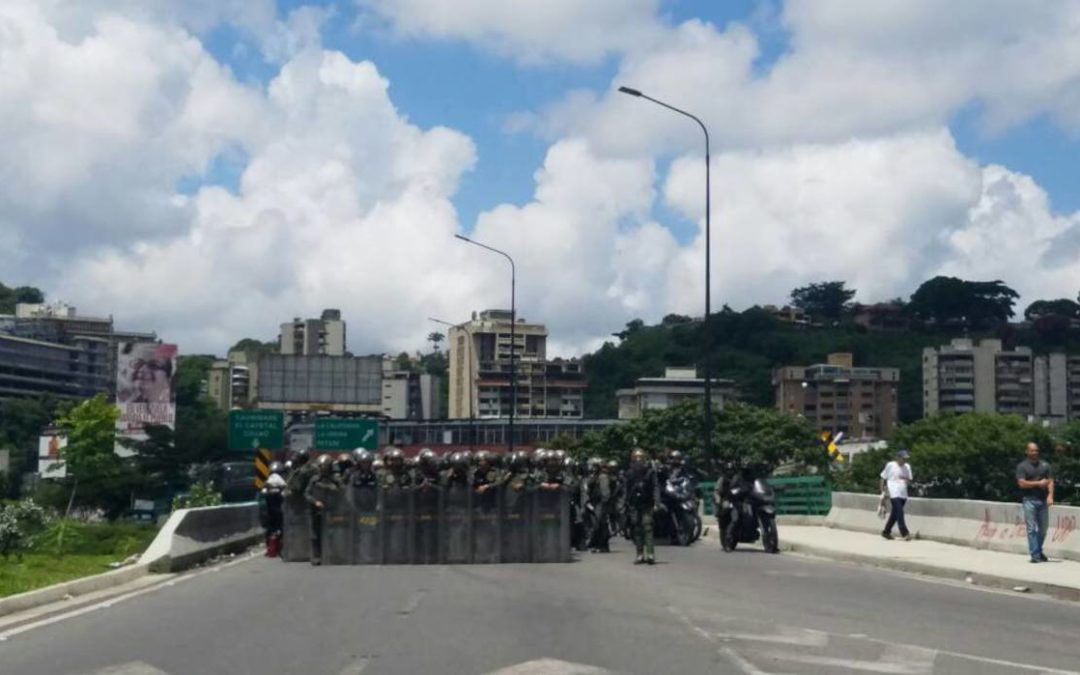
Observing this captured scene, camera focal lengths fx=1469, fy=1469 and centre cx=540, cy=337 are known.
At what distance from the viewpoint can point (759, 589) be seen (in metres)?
18.4

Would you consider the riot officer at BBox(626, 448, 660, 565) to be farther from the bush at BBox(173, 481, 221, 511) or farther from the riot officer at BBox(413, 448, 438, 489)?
the bush at BBox(173, 481, 221, 511)

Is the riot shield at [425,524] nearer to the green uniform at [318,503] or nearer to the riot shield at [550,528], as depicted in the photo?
the green uniform at [318,503]

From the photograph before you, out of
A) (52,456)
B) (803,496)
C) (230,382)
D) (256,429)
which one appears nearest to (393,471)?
(803,496)

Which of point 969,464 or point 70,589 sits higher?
point 969,464

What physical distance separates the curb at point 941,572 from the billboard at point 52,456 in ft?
219

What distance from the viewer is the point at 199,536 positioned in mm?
24281

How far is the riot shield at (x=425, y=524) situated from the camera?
23734 mm

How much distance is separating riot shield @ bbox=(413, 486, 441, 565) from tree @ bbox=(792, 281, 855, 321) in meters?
153

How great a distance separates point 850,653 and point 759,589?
19.9 ft

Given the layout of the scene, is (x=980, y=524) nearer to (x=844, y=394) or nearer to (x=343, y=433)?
(x=343, y=433)

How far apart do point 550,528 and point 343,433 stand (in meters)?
27.6

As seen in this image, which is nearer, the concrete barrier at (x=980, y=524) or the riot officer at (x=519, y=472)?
the concrete barrier at (x=980, y=524)

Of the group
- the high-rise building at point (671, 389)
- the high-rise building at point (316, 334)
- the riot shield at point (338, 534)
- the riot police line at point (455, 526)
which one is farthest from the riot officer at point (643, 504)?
the high-rise building at point (316, 334)

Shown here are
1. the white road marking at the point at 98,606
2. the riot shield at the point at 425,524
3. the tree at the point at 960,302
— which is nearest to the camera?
the white road marking at the point at 98,606
